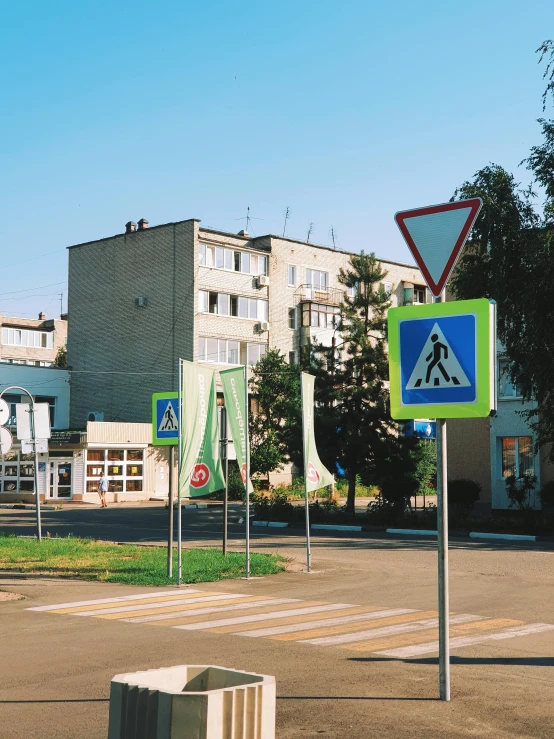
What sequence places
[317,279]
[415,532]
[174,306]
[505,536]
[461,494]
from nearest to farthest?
[505,536], [415,532], [461,494], [174,306], [317,279]

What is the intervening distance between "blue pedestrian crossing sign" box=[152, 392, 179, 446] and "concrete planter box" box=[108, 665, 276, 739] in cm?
1211

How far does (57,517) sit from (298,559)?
1899 cm

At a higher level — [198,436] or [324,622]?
[198,436]

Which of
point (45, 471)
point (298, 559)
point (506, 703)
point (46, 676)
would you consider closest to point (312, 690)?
point (506, 703)

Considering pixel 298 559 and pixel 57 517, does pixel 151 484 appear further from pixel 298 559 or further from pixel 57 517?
pixel 298 559

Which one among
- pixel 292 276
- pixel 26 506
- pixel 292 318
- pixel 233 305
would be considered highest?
pixel 292 276

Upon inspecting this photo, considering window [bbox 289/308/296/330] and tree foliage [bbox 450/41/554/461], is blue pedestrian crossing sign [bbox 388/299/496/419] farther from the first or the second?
window [bbox 289/308/296/330]

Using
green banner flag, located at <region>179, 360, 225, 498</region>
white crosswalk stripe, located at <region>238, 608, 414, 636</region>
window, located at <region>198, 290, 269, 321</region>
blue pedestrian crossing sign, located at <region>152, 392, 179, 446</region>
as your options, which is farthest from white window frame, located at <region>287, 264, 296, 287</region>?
white crosswalk stripe, located at <region>238, 608, 414, 636</region>

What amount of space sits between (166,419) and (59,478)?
35.7m

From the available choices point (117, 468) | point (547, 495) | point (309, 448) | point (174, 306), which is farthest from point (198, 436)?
point (174, 306)

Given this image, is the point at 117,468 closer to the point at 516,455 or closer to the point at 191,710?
the point at 516,455

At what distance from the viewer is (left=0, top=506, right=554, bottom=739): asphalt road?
22.1ft

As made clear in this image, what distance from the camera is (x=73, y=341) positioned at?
61.2 m

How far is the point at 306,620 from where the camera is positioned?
39.0 ft
